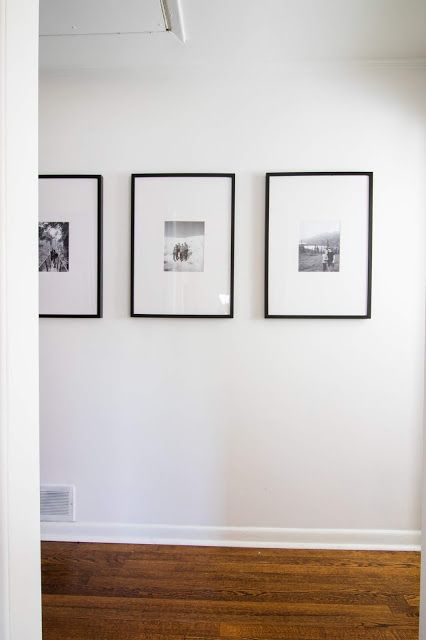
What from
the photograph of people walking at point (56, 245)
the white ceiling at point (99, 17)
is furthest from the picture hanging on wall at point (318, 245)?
the photograph of people walking at point (56, 245)

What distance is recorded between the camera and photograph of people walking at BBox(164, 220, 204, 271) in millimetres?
1967

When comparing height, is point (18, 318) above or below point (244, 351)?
above

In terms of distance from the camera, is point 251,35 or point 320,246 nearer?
point 251,35

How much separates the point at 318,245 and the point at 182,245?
0.71 metres

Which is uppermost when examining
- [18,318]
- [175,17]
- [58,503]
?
[175,17]

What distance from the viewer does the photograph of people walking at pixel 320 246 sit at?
194cm

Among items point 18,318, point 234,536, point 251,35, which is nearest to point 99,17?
point 251,35

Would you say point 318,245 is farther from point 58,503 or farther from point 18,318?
point 58,503

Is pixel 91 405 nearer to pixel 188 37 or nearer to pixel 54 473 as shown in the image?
pixel 54 473

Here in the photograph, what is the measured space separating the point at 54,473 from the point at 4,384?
Answer: 1549mm

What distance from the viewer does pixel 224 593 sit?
5.40ft

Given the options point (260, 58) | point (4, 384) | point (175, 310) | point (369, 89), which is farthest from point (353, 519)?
point (260, 58)

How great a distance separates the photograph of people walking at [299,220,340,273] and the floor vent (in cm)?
173

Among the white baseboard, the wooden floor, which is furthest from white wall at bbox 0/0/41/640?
the white baseboard
